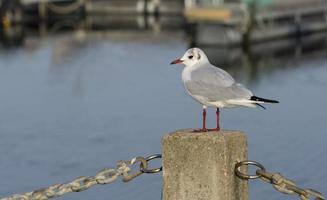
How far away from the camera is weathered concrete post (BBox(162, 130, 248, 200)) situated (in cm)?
564

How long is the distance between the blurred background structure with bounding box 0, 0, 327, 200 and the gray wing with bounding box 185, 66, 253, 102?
824 cm

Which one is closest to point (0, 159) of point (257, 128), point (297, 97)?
point (257, 128)

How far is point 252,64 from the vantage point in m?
36.0

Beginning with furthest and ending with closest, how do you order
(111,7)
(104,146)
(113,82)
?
(111,7) → (113,82) → (104,146)

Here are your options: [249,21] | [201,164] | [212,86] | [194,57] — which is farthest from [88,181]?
[249,21]

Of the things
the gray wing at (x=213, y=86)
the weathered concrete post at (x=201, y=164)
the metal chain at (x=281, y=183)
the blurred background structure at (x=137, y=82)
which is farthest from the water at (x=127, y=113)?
the weathered concrete post at (x=201, y=164)

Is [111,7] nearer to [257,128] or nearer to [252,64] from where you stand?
[252,64]

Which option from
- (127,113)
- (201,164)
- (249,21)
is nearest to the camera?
(201,164)

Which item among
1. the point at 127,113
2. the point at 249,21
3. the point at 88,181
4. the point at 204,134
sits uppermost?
the point at 204,134

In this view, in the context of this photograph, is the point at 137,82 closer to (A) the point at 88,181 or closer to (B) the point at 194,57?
(B) the point at 194,57

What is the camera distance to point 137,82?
3028cm

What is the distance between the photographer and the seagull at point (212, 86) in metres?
6.50

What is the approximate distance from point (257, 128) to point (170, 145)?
1592cm

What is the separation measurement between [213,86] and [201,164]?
1078 millimetres
